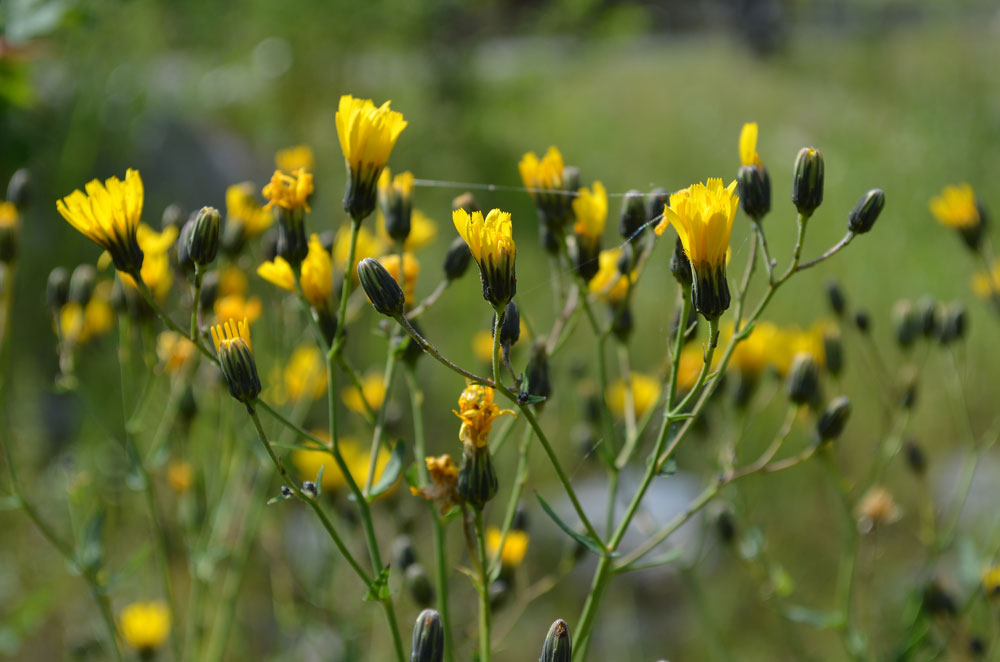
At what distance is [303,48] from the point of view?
633 centimetres

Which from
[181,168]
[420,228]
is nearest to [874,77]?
[181,168]

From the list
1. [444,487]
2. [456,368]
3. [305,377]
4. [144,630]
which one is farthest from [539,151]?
[456,368]

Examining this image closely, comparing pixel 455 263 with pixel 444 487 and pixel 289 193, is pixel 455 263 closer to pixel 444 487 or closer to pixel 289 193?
pixel 289 193

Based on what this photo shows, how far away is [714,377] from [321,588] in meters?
1.42

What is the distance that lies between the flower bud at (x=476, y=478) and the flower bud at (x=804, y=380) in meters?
0.62

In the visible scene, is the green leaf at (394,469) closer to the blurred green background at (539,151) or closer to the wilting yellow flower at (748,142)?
the wilting yellow flower at (748,142)

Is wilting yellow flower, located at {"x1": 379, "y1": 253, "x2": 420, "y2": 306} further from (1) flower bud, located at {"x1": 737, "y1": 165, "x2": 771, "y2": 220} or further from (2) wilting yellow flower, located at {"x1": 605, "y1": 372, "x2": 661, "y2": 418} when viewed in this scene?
(2) wilting yellow flower, located at {"x1": 605, "y1": 372, "x2": 661, "y2": 418}

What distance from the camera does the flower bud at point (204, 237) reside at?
1.11 m

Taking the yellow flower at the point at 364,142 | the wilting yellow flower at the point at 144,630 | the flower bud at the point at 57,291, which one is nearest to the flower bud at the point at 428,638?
the yellow flower at the point at 364,142

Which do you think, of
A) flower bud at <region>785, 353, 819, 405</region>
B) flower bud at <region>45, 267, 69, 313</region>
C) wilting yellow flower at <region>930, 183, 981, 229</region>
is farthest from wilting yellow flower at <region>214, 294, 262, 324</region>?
wilting yellow flower at <region>930, 183, 981, 229</region>

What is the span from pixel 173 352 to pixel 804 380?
120 cm

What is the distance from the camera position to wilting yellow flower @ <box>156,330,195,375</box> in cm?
178

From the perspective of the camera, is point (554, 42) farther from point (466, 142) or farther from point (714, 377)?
point (714, 377)

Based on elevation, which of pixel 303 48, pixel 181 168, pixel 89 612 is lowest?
pixel 89 612
